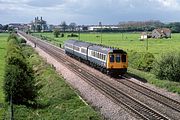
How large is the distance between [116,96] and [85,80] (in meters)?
9.57

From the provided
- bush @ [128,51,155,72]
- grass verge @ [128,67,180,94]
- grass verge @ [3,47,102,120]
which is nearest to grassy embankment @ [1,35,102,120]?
grass verge @ [3,47,102,120]

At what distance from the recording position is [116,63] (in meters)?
41.6

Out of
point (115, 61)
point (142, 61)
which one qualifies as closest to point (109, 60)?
point (115, 61)

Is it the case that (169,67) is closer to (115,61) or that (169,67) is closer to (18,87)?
(115,61)

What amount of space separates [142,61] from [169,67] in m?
10.9

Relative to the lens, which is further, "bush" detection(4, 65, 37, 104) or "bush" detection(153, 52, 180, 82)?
"bush" detection(153, 52, 180, 82)

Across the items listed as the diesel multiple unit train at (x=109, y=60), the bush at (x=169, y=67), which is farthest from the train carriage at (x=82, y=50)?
the bush at (x=169, y=67)

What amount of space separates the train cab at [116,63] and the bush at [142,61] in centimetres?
550

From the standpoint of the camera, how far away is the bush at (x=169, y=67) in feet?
122

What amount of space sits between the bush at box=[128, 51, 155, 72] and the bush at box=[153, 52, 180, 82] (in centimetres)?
755

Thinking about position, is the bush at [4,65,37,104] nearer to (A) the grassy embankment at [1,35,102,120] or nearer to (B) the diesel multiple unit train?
(A) the grassy embankment at [1,35,102,120]

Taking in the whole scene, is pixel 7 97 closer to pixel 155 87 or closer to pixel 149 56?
pixel 155 87

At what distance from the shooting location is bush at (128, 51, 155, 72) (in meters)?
46.6

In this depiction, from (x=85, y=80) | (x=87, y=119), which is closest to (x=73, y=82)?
(x=85, y=80)
